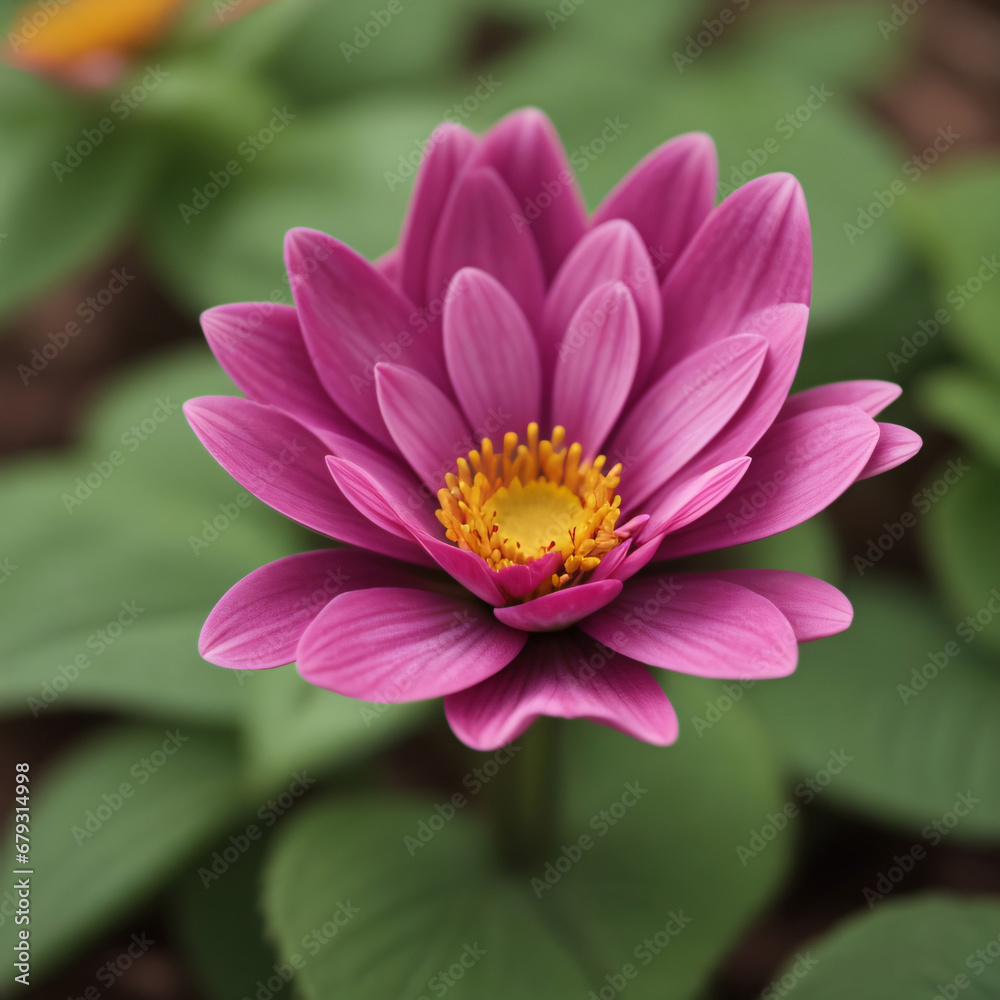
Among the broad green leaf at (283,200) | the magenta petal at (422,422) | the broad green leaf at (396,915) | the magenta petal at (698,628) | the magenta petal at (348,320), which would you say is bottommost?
the broad green leaf at (396,915)

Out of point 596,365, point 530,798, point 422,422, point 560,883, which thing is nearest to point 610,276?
point 596,365

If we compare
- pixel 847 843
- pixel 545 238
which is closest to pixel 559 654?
pixel 545 238

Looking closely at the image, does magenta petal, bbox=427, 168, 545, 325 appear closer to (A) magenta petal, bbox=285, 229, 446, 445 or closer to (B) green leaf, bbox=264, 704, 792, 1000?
(A) magenta petal, bbox=285, 229, 446, 445

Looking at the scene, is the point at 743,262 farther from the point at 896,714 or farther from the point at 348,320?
the point at 896,714

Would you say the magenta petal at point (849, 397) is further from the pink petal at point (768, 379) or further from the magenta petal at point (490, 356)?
the magenta petal at point (490, 356)

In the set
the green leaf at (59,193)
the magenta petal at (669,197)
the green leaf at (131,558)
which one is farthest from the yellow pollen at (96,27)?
the magenta petal at (669,197)

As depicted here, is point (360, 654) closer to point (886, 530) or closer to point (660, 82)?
point (886, 530)
